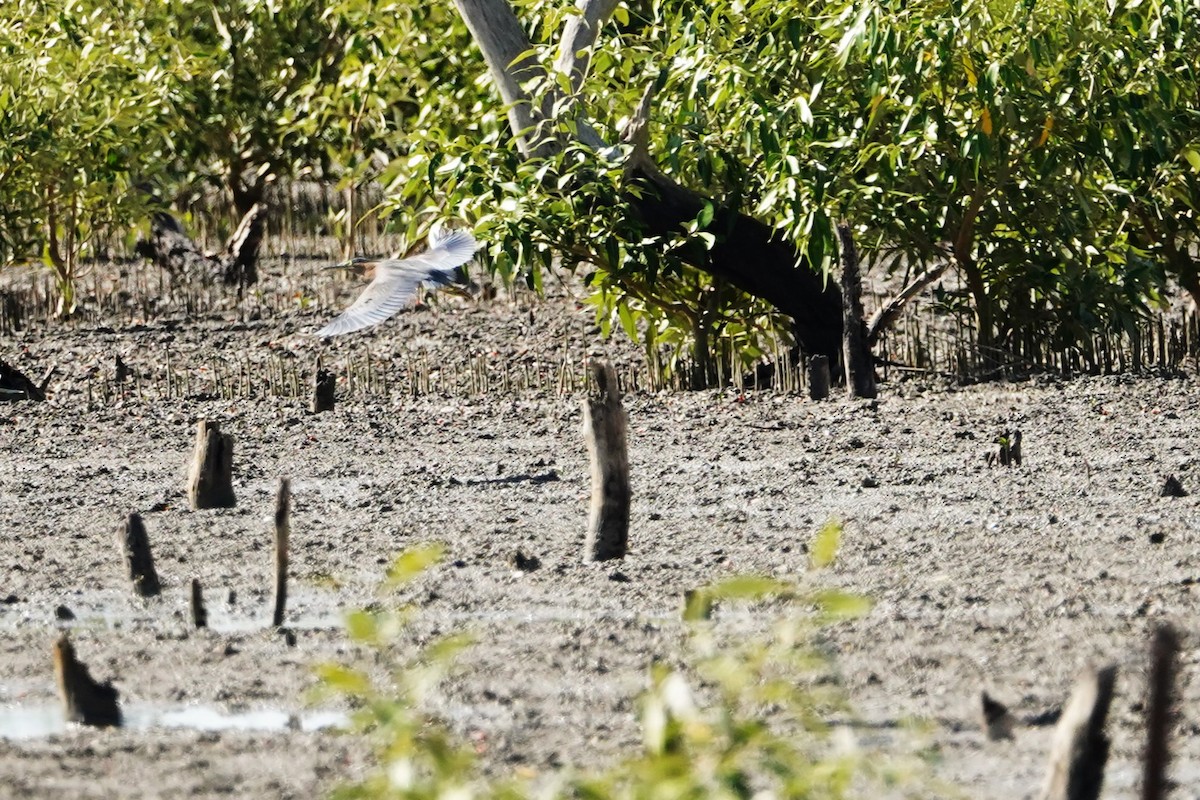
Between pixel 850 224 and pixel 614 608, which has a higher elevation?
pixel 850 224

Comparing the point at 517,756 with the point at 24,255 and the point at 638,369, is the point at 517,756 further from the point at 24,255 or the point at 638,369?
the point at 24,255

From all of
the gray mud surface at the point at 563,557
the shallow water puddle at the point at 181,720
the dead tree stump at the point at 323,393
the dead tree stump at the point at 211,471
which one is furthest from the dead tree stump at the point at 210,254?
the shallow water puddle at the point at 181,720

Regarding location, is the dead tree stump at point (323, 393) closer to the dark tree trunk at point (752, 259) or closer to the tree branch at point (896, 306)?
the dark tree trunk at point (752, 259)

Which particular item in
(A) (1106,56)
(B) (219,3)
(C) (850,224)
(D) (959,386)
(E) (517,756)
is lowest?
(E) (517,756)

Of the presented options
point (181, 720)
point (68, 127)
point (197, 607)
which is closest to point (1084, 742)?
point (181, 720)

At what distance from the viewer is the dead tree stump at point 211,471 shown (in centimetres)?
764

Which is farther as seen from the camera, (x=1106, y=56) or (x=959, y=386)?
(x=959, y=386)

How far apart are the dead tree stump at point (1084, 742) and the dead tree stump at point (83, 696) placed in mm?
2425

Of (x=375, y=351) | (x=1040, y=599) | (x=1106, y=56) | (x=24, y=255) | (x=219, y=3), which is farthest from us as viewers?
(x=219, y=3)

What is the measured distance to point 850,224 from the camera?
9945 millimetres

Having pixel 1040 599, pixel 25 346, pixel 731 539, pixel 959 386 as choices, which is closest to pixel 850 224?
pixel 959 386

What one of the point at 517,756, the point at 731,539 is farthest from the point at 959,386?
the point at 517,756

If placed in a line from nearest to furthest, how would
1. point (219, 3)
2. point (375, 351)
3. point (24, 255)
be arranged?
point (375, 351) < point (24, 255) < point (219, 3)

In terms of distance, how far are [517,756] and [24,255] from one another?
10.2 meters
